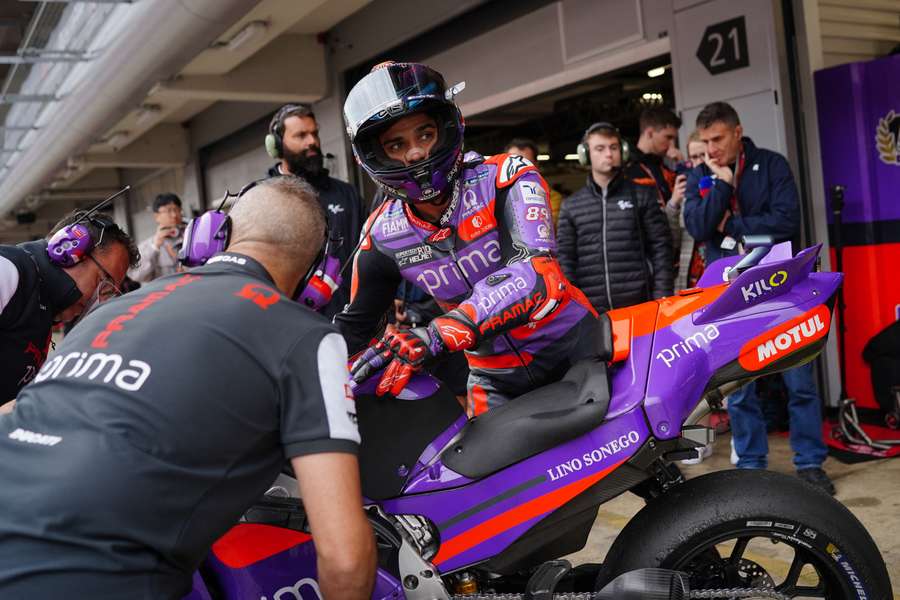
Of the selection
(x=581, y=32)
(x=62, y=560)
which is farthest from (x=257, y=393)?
(x=581, y=32)

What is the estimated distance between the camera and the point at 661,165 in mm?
5504

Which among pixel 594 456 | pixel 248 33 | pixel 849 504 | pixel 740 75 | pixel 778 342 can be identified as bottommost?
pixel 849 504

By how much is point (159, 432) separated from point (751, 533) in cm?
137

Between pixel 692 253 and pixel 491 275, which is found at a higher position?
pixel 491 275

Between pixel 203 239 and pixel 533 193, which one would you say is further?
pixel 533 193

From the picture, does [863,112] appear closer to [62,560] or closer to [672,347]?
[672,347]

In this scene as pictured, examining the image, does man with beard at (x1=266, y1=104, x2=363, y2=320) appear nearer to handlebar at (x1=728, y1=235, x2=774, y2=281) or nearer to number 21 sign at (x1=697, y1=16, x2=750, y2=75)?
handlebar at (x1=728, y1=235, x2=774, y2=281)

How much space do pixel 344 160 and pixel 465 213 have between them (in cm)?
832

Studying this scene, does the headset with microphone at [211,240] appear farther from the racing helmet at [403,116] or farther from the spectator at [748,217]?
the spectator at [748,217]

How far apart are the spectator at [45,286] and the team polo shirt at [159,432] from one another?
4.50 ft

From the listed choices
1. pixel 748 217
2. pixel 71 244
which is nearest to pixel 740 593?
pixel 71 244

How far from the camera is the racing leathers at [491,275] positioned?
2275mm

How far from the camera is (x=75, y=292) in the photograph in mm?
3049

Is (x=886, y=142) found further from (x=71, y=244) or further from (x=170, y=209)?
(x=170, y=209)
